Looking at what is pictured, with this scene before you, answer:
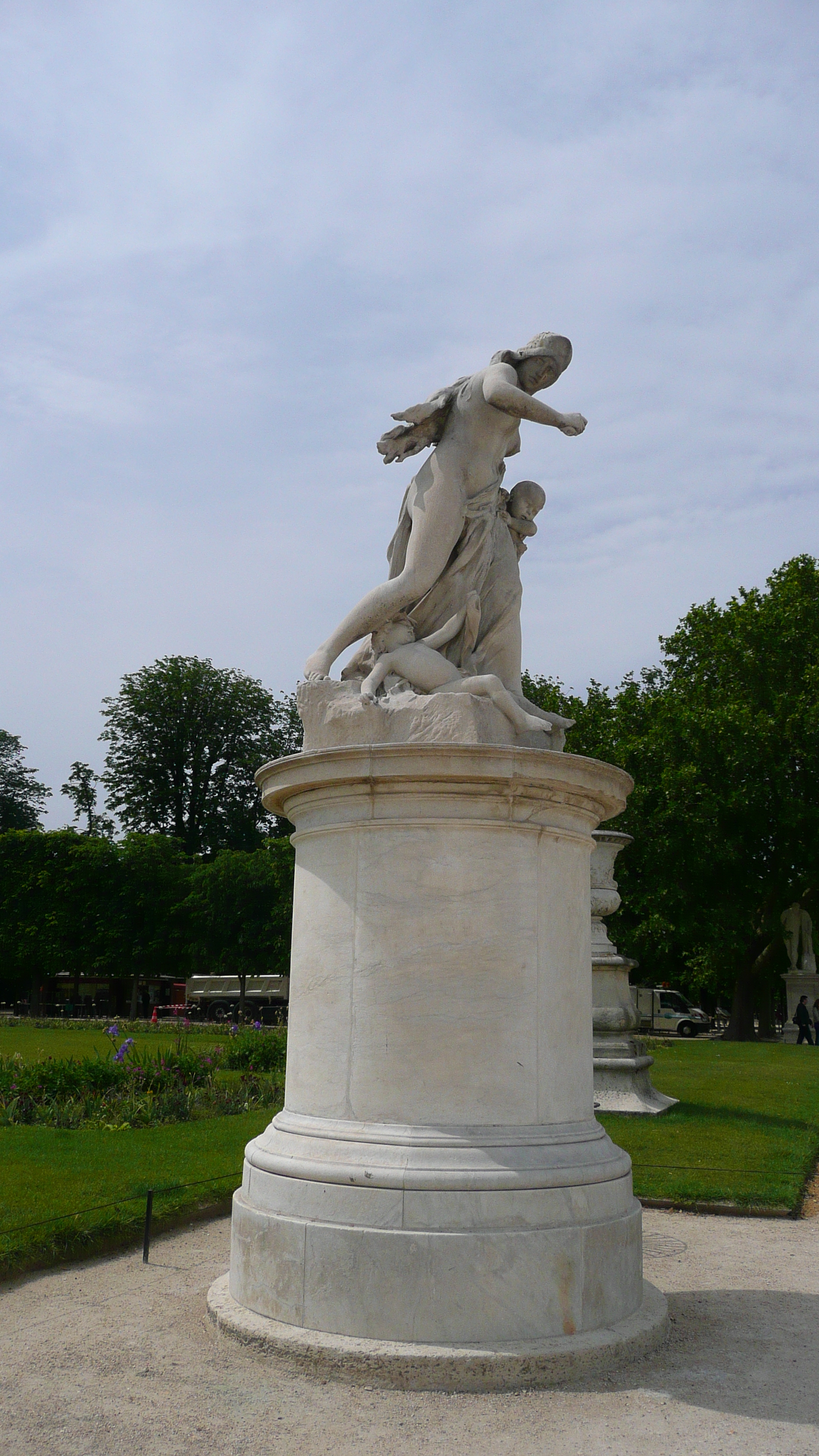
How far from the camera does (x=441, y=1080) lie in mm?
5250

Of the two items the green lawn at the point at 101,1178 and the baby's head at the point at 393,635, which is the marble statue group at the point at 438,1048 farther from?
the green lawn at the point at 101,1178

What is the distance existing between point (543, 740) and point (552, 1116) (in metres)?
1.94

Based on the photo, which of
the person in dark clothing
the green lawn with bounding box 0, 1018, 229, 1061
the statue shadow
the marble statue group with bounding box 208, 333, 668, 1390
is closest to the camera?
the statue shadow

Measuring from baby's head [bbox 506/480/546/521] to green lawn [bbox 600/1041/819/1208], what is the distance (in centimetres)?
554

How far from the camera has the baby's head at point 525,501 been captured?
7.01 meters

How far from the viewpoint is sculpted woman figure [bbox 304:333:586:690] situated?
21.1 feet

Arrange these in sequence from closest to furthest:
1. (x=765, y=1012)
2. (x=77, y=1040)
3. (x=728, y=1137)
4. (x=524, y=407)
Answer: (x=524, y=407), (x=728, y=1137), (x=77, y=1040), (x=765, y=1012)

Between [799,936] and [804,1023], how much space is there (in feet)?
8.55

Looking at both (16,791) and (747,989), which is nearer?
(747,989)

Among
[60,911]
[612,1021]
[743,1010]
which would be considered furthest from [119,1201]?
[60,911]

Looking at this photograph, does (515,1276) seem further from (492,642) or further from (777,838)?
(777,838)

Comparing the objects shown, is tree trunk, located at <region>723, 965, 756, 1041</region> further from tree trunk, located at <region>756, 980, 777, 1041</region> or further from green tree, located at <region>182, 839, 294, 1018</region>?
green tree, located at <region>182, 839, 294, 1018</region>

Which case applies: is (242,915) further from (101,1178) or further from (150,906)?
(101,1178)

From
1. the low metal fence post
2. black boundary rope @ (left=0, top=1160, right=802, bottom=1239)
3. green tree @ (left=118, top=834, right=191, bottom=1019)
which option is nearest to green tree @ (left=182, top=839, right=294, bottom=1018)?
green tree @ (left=118, top=834, right=191, bottom=1019)
